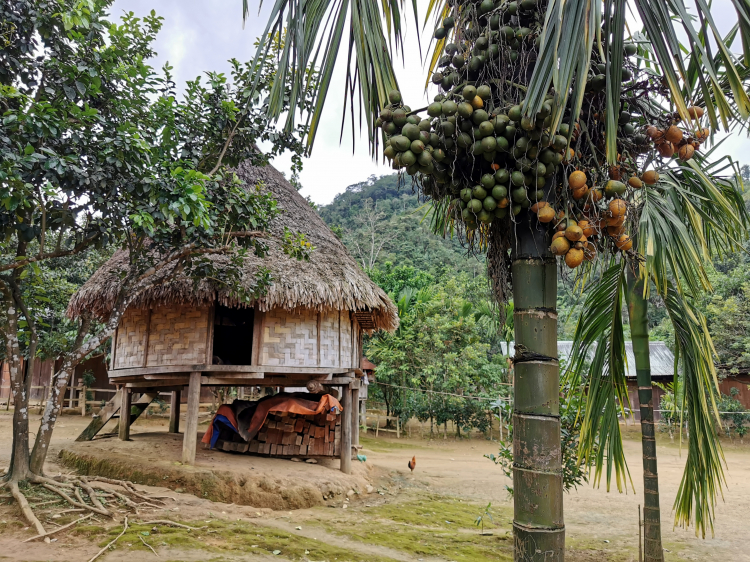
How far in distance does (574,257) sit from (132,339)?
28.0 ft

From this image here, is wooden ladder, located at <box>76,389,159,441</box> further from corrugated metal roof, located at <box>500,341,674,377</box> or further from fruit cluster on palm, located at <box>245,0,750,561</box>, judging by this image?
corrugated metal roof, located at <box>500,341,674,377</box>

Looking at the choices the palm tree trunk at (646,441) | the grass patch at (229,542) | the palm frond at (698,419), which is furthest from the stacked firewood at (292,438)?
the palm frond at (698,419)

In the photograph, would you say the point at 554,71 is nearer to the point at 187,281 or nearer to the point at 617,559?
the point at 617,559

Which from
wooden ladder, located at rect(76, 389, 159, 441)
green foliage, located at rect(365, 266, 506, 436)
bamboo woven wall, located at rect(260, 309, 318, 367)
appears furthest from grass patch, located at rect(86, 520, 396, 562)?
green foliage, located at rect(365, 266, 506, 436)

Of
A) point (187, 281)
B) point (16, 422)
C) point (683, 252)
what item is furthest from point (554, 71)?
point (187, 281)

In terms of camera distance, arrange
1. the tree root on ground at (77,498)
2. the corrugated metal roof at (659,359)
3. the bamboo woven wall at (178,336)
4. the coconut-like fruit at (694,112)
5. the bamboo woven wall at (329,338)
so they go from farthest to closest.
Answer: the corrugated metal roof at (659,359) < the bamboo woven wall at (329,338) < the bamboo woven wall at (178,336) < the tree root on ground at (77,498) < the coconut-like fruit at (694,112)

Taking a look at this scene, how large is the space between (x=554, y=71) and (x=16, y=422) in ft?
20.4

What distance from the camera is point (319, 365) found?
341 inches

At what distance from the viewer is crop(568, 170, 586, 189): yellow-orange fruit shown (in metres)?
1.90

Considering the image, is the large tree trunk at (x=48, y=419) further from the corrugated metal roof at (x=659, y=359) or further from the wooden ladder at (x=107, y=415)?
the corrugated metal roof at (x=659, y=359)

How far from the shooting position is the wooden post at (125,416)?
30.5 feet

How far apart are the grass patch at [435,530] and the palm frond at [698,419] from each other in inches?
87.7

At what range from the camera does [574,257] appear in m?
1.87

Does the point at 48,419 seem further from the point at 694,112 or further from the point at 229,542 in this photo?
the point at 694,112
